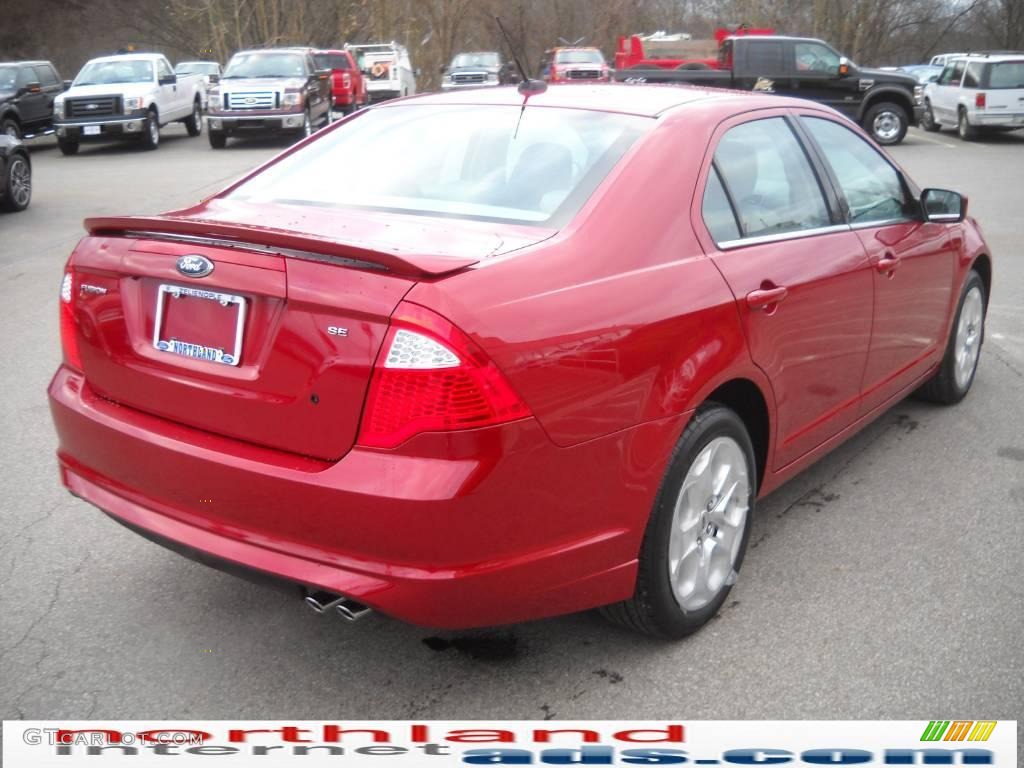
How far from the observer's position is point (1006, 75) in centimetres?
2269

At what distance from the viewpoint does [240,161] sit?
1975 centimetres

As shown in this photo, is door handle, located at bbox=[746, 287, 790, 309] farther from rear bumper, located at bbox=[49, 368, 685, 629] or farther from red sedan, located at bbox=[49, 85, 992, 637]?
rear bumper, located at bbox=[49, 368, 685, 629]

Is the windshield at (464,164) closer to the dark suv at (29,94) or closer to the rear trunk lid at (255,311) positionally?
the rear trunk lid at (255,311)

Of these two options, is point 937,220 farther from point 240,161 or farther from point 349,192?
point 240,161

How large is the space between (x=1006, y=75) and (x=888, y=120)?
2.52m

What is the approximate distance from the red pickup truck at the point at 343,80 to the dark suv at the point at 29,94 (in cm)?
637

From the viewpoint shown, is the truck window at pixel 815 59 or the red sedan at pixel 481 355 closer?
the red sedan at pixel 481 355

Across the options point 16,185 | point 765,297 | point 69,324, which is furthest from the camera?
point 16,185

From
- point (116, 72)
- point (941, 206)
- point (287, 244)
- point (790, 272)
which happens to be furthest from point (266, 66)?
point (287, 244)

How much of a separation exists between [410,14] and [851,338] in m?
26.9

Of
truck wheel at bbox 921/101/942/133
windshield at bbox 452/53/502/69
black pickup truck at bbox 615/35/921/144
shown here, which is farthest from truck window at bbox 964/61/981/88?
windshield at bbox 452/53/502/69

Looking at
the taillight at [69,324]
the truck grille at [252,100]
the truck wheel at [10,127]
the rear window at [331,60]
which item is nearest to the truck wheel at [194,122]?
the rear window at [331,60]

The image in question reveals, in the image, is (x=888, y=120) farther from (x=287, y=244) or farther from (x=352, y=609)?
(x=352, y=609)

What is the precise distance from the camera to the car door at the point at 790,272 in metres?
3.51
